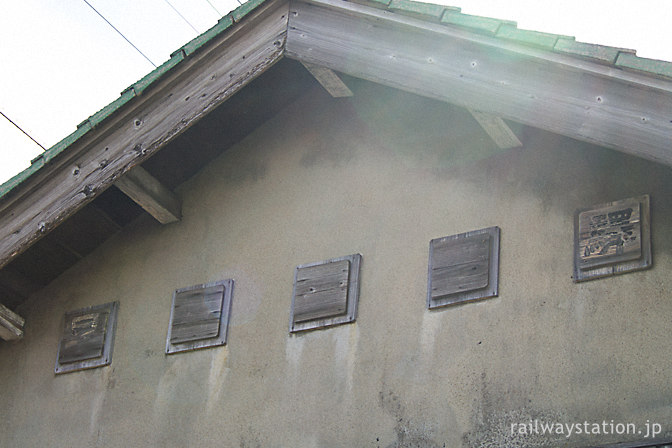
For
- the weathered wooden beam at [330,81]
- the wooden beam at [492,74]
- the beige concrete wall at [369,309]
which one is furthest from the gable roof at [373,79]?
the beige concrete wall at [369,309]

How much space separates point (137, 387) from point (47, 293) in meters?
1.33

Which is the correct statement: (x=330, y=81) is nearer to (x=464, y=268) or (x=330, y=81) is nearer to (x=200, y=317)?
(x=464, y=268)

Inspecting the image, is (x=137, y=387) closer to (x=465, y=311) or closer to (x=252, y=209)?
(x=252, y=209)

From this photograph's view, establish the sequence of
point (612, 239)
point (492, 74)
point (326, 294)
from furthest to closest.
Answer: point (326, 294), point (612, 239), point (492, 74)

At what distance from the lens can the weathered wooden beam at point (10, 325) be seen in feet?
25.6

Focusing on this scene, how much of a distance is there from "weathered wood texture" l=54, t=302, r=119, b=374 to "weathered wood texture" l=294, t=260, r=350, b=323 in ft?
5.43

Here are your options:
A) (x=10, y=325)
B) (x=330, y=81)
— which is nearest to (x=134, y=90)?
(x=330, y=81)

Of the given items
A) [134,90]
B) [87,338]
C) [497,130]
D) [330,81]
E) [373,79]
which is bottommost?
[87,338]

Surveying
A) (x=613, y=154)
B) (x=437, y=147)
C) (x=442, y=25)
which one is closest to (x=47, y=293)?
(x=437, y=147)

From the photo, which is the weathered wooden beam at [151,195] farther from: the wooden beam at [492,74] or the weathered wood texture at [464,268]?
the weathered wood texture at [464,268]

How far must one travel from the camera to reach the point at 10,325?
7809 millimetres

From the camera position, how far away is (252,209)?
24.4 ft

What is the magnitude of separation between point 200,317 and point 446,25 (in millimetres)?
2861

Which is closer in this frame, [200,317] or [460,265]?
[460,265]
